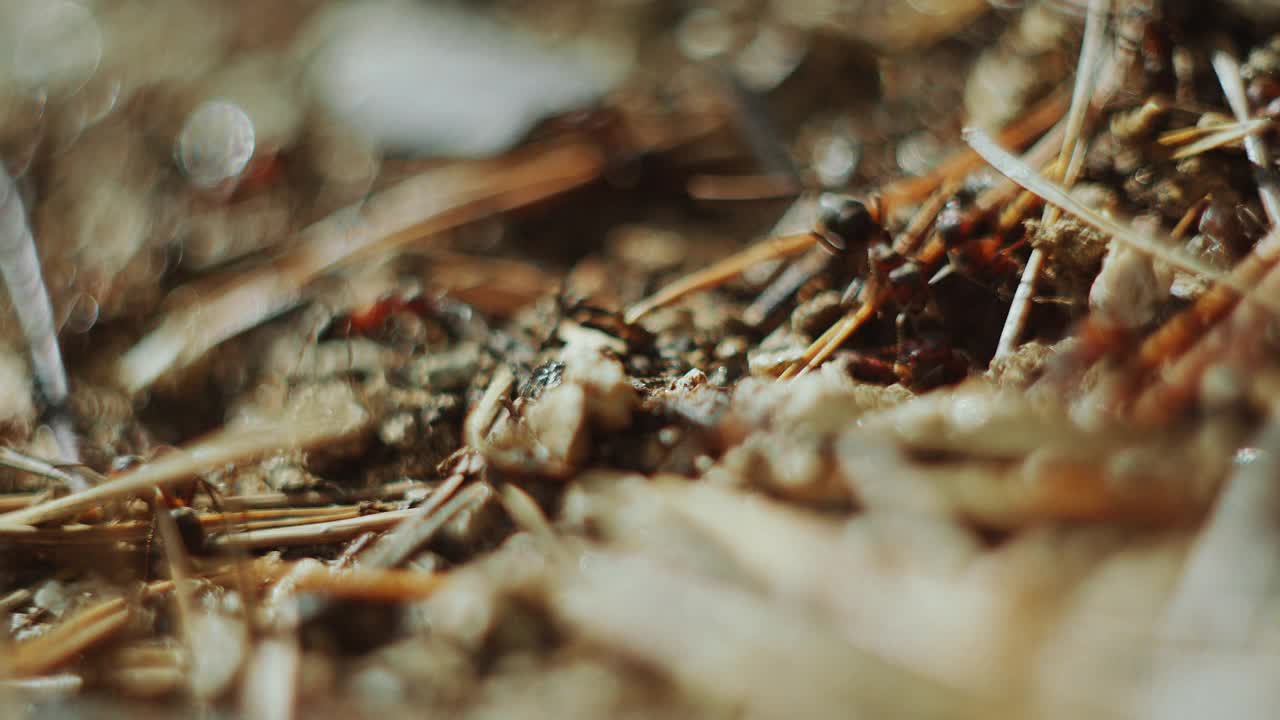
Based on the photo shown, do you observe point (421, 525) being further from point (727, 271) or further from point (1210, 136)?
point (1210, 136)

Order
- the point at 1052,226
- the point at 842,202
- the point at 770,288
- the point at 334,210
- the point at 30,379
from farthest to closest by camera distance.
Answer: the point at 334,210 → the point at 30,379 → the point at 770,288 → the point at 842,202 → the point at 1052,226

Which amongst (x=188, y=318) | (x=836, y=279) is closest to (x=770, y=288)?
(x=836, y=279)

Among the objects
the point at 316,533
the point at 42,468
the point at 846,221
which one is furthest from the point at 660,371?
the point at 42,468

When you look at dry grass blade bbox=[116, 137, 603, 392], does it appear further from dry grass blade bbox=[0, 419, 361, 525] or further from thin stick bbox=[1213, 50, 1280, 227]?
thin stick bbox=[1213, 50, 1280, 227]

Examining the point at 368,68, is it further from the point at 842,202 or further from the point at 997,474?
the point at 997,474

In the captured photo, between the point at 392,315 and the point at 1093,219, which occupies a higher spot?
the point at 1093,219

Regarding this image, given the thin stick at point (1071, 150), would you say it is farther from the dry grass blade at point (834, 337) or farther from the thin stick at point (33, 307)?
the thin stick at point (33, 307)

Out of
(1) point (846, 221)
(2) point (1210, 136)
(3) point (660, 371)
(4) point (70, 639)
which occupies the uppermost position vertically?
(2) point (1210, 136)
